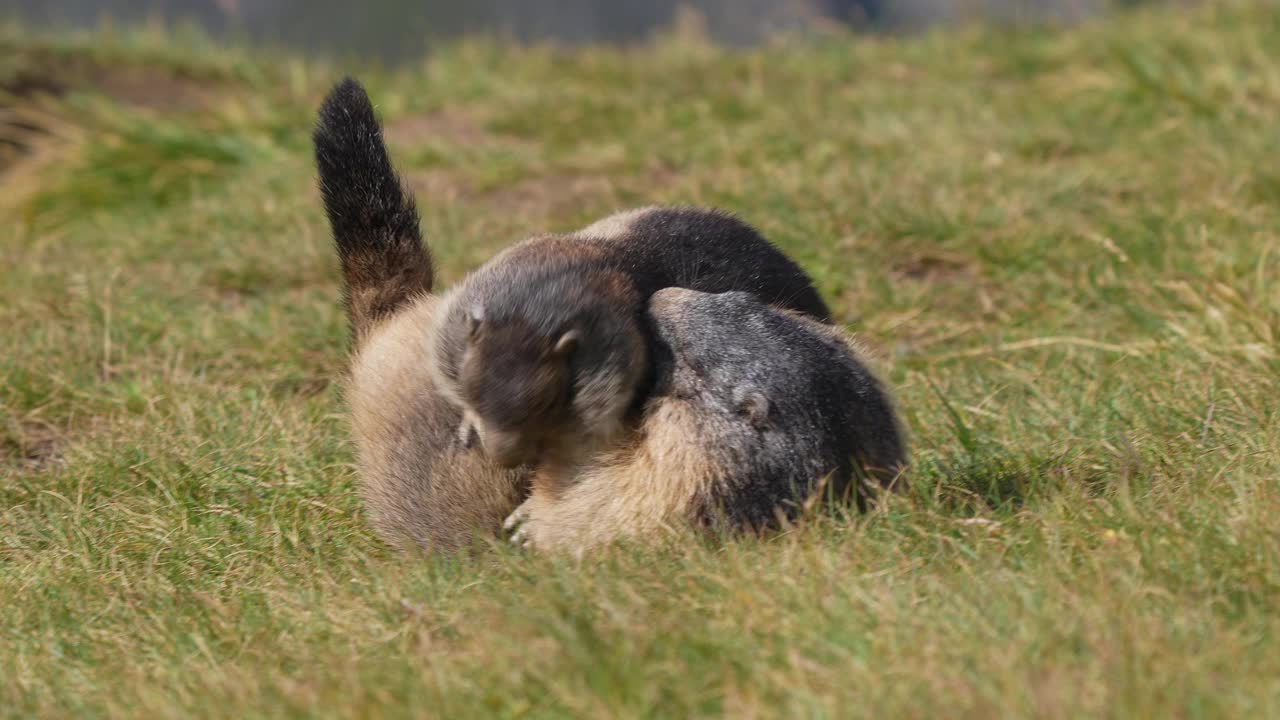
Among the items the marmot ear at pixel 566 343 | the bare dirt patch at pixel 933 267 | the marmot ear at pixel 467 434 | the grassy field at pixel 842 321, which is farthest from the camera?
the bare dirt patch at pixel 933 267

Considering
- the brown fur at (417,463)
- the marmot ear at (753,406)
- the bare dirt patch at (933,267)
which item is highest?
the marmot ear at (753,406)

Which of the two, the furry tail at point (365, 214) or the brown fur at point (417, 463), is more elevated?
the furry tail at point (365, 214)

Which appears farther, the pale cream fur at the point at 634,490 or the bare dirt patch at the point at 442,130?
the bare dirt patch at the point at 442,130

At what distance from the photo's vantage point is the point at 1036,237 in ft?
17.7

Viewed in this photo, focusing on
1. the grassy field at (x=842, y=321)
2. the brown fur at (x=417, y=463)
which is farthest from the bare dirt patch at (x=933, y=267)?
the brown fur at (x=417, y=463)

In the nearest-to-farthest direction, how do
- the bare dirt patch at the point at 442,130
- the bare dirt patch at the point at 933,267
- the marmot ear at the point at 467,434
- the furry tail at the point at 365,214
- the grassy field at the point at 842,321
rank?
the grassy field at the point at 842,321, the marmot ear at the point at 467,434, the furry tail at the point at 365,214, the bare dirt patch at the point at 933,267, the bare dirt patch at the point at 442,130

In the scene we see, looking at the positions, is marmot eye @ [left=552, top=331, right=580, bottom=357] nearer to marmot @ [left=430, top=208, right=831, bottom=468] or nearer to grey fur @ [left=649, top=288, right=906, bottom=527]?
marmot @ [left=430, top=208, right=831, bottom=468]

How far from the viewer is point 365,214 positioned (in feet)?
11.5

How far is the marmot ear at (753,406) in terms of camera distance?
110 inches

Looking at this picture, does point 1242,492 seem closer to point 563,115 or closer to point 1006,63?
point 563,115

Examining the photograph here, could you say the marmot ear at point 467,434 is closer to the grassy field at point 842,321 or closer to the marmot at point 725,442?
the marmot at point 725,442

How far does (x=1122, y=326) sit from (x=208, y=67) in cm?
709

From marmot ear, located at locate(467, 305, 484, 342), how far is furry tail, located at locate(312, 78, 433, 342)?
0.75 metres

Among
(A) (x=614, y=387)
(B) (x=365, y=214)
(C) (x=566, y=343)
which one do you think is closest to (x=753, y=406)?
(A) (x=614, y=387)
